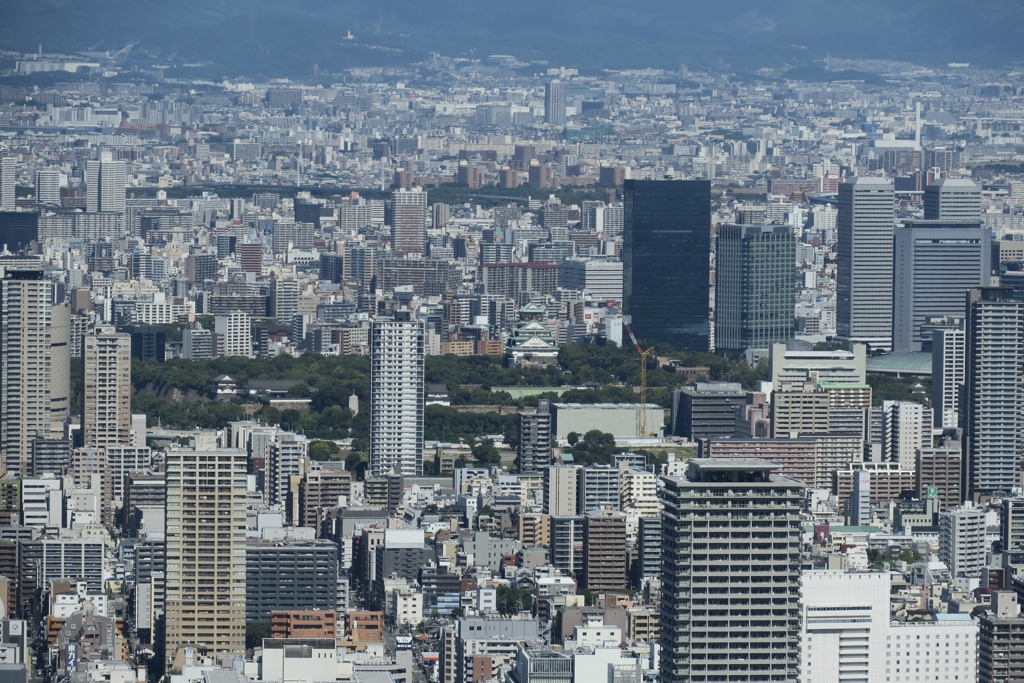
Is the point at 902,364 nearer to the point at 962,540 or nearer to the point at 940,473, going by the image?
the point at 940,473

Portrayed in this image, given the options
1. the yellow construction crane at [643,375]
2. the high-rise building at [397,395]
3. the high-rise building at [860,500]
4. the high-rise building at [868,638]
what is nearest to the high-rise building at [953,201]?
the yellow construction crane at [643,375]

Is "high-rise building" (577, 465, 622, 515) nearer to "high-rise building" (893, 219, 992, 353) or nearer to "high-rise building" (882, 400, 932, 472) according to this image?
"high-rise building" (882, 400, 932, 472)

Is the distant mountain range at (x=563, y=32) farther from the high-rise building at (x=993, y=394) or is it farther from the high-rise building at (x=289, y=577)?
the high-rise building at (x=289, y=577)

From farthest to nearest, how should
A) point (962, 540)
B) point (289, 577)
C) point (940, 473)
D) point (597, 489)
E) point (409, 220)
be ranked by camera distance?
point (409, 220) < point (940, 473) < point (597, 489) < point (962, 540) < point (289, 577)

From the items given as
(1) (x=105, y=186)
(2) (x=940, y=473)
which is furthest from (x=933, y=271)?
(1) (x=105, y=186)

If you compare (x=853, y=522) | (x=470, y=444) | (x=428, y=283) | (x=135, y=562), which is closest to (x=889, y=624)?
(x=135, y=562)

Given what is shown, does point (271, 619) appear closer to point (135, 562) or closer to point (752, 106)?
point (135, 562)
